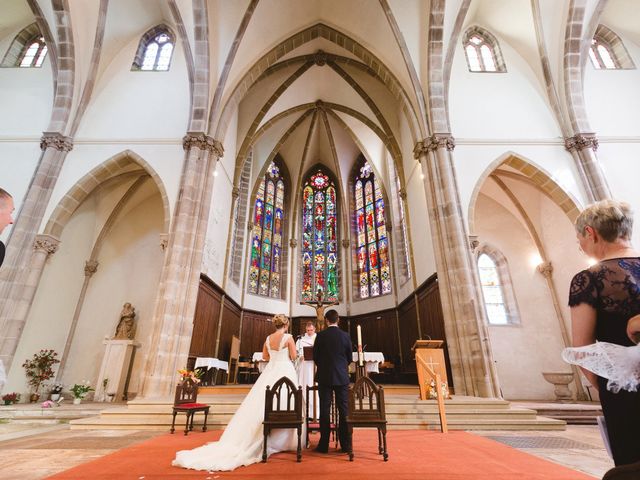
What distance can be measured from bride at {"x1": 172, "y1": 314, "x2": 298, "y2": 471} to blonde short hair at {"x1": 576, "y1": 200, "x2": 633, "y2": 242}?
11.5 ft

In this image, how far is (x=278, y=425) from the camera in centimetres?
367

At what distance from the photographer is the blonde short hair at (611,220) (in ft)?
4.75

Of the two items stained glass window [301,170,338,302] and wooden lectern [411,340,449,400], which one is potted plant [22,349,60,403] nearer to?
wooden lectern [411,340,449,400]

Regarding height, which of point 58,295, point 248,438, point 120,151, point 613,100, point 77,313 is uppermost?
point 613,100

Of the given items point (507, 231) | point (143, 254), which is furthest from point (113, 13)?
point (507, 231)

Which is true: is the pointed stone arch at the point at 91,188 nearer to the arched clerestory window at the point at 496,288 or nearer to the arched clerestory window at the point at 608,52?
the arched clerestory window at the point at 496,288

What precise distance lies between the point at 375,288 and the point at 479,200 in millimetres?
6096

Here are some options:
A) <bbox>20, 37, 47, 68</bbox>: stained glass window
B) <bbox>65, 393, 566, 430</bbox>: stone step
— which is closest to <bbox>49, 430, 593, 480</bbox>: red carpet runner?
<bbox>65, 393, 566, 430</bbox>: stone step

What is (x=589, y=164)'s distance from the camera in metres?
9.98

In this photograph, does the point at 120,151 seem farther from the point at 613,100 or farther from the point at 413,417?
the point at 613,100

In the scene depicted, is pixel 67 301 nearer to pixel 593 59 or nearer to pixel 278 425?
pixel 278 425

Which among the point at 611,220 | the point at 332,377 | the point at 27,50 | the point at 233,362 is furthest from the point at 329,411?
the point at 27,50

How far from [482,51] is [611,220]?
13.8 meters

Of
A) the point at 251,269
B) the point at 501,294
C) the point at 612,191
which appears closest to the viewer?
the point at 612,191
